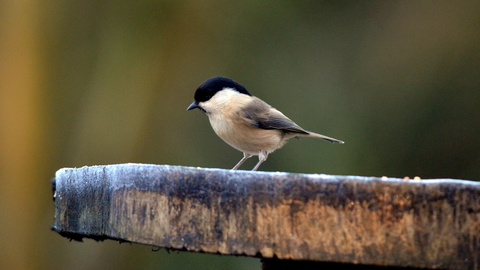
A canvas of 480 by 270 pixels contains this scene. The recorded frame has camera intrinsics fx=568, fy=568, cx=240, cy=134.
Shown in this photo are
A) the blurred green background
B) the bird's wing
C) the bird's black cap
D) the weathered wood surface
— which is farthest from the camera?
the blurred green background

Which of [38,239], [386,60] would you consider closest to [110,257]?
[38,239]

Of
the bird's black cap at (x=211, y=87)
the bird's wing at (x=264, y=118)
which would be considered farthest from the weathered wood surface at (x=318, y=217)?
the bird's wing at (x=264, y=118)

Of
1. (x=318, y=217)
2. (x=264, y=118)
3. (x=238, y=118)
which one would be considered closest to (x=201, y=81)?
(x=264, y=118)

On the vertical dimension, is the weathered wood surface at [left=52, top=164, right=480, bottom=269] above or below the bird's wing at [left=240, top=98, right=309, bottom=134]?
below

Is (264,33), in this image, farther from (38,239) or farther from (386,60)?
(38,239)

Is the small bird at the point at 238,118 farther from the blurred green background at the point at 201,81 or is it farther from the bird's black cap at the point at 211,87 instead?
the blurred green background at the point at 201,81

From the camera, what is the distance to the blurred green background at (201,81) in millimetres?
5297

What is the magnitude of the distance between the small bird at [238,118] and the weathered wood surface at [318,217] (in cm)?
186

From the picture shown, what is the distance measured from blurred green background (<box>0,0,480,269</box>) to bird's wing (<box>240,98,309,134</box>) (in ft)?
7.47

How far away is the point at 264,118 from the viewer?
142 inches

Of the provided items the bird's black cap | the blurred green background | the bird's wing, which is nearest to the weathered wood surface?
the bird's black cap

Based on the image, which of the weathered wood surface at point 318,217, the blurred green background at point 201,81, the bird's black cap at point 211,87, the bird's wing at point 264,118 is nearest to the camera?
the weathered wood surface at point 318,217

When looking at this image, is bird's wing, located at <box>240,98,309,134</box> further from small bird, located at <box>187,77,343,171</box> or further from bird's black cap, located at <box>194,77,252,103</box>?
bird's black cap, located at <box>194,77,252,103</box>

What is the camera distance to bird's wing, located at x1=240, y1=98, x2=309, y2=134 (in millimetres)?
3512
